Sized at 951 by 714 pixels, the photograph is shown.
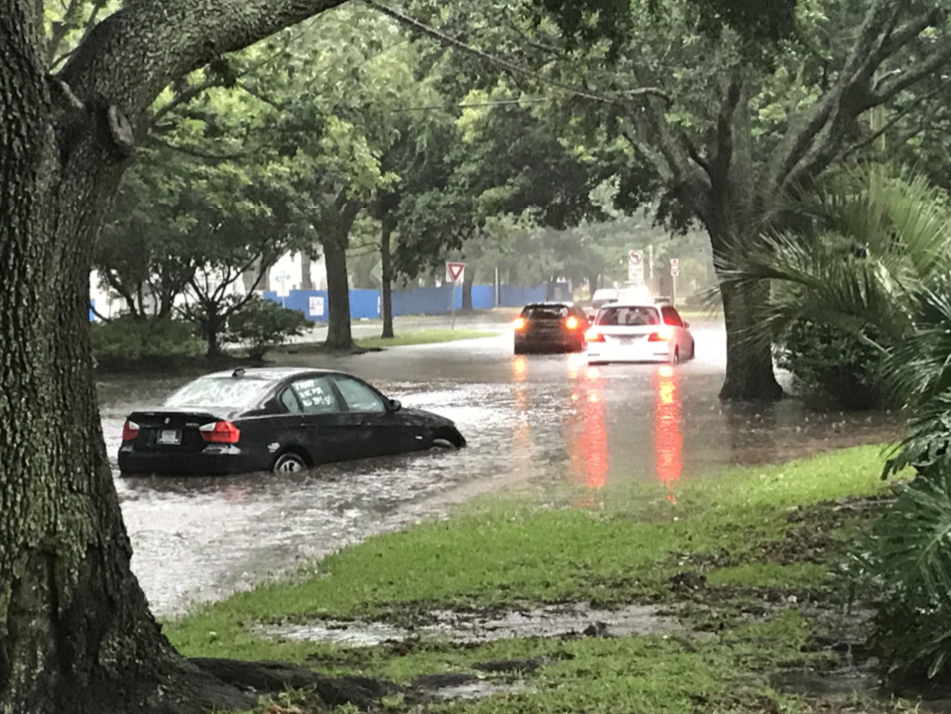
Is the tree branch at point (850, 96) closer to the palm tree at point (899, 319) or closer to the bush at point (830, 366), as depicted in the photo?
the bush at point (830, 366)

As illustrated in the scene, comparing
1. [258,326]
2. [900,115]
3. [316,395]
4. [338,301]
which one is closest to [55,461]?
[316,395]

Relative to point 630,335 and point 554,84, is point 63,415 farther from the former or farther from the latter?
point 630,335

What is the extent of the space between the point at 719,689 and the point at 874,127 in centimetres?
1828

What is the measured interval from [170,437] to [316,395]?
74.3 inches

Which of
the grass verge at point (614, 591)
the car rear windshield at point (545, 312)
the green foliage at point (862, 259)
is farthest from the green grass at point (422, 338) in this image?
the green foliage at point (862, 259)

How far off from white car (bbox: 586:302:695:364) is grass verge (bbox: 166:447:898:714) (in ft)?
60.4

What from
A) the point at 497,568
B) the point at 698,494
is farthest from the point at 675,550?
the point at 698,494

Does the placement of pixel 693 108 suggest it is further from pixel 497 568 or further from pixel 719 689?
pixel 719 689

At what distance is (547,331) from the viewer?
41406 mm

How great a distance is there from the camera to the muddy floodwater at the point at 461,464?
11062 mm

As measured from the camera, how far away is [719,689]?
5719 mm

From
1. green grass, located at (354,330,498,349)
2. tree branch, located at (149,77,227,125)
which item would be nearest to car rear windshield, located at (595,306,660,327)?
tree branch, located at (149,77,227,125)

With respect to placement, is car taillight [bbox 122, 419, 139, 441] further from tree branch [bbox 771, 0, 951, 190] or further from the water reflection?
tree branch [bbox 771, 0, 951, 190]

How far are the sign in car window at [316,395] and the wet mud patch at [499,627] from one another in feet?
25.2
